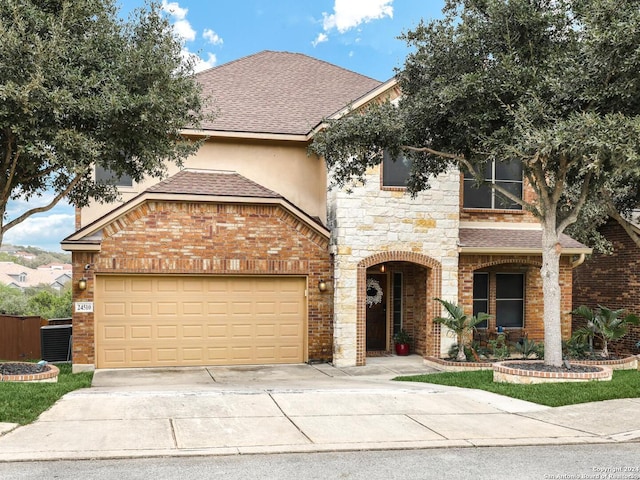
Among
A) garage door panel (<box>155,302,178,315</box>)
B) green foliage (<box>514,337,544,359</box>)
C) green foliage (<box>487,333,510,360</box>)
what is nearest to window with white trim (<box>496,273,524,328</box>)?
green foliage (<box>487,333,510,360</box>)

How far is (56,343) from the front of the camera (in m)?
16.3

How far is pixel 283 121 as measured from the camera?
16.9 metres

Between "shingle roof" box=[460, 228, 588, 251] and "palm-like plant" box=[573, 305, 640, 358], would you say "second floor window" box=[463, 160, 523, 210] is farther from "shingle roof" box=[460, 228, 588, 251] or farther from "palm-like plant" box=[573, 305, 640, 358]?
"palm-like plant" box=[573, 305, 640, 358]

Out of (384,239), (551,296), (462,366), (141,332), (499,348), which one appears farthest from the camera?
(499,348)

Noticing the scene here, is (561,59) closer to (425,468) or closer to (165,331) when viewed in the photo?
(425,468)

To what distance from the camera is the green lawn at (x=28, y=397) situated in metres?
8.30

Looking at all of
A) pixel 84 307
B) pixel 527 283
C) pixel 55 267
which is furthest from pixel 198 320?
pixel 55 267

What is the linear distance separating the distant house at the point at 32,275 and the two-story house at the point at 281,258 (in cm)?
5699

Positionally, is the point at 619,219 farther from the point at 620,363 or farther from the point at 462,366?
the point at 462,366

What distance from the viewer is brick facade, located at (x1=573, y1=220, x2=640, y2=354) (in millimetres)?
18719

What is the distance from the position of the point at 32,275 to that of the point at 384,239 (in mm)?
69299

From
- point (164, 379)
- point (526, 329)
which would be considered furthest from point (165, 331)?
point (526, 329)

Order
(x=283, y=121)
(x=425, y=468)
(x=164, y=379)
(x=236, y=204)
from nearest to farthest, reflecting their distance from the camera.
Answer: (x=425, y=468), (x=164, y=379), (x=236, y=204), (x=283, y=121)

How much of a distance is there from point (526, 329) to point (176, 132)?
10.4 metres
